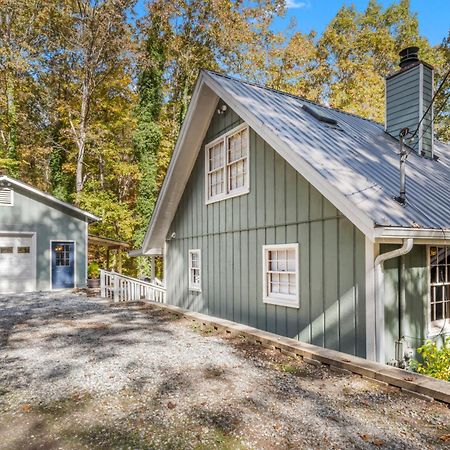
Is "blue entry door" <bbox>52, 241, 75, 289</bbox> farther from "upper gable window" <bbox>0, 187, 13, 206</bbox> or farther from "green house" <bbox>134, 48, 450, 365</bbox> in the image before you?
"green house" <bbox>134, 48, 450, 365</bbox>

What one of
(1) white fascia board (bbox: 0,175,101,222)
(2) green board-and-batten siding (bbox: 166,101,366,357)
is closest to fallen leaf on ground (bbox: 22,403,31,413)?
(2) green board-and-batten siding (bbox: 166,101,366,357)

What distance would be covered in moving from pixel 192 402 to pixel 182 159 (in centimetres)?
702

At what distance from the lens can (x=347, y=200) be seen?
4.85 meters

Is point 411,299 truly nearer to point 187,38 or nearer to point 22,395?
point 22,395

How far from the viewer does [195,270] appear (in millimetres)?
10109

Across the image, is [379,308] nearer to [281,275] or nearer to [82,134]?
[281,275]

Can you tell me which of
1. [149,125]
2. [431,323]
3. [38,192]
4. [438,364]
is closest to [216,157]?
[431,323]

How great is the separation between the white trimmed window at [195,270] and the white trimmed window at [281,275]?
2.87 m

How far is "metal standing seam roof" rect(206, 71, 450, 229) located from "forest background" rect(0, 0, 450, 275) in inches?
495

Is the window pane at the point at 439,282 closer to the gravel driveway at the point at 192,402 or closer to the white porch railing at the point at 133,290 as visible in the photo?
the gravel driveway at the point at 192,402

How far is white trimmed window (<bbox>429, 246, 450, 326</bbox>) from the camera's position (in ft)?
19.4

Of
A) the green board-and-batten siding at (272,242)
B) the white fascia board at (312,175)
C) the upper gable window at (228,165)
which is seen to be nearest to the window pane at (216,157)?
the upper gable window at (228,165)

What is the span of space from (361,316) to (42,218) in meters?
14.3

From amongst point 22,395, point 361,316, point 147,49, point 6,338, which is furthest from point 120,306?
point 147,49
